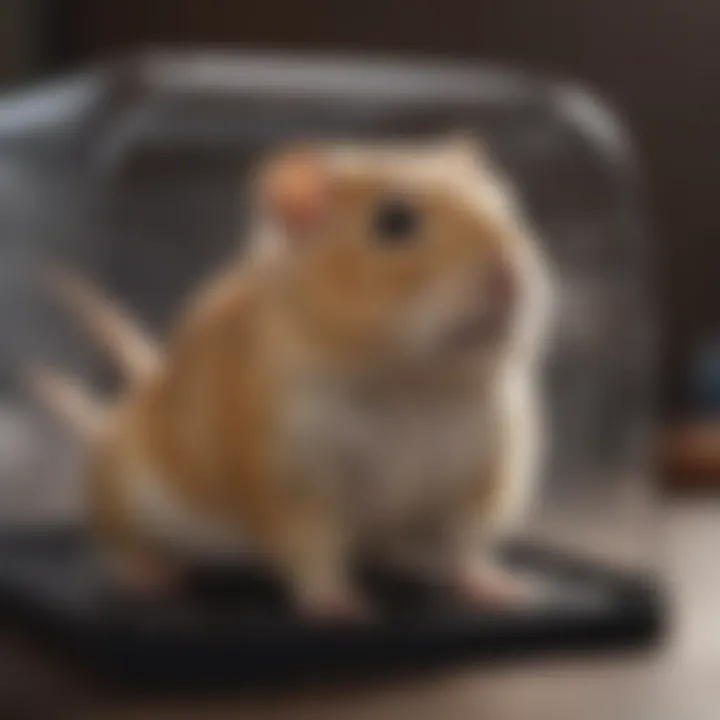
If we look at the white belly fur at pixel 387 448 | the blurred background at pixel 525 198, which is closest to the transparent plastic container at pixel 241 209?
the blurred background at pixel 525 198

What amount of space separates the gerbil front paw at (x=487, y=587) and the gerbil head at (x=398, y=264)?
0.38 feet

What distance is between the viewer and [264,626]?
659 mm

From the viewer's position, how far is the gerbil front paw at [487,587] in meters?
0.73

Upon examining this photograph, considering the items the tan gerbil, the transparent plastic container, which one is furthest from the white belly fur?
the transparent plastic container

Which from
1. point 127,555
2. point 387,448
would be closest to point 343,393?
point 387,448

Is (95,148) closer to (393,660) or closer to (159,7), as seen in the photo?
(393,660)

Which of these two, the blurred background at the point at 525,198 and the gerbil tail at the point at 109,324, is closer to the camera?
the blurred background at the point at 525,198

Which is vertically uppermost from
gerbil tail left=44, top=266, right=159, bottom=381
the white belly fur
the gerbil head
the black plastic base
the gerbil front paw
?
gerbil tail left=44, top=266, right=159, bottom=381

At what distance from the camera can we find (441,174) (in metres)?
0.71

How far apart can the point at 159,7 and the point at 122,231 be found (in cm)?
65

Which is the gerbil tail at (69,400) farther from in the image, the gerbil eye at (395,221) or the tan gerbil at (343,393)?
the gerbil eye at (395,221)

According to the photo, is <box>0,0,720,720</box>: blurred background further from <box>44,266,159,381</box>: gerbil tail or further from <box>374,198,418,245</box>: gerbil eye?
<box>374,198,418,245</box>: gerbil eye

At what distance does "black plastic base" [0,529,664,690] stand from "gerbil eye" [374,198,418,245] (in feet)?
0.53

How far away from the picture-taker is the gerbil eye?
0.68 meters
